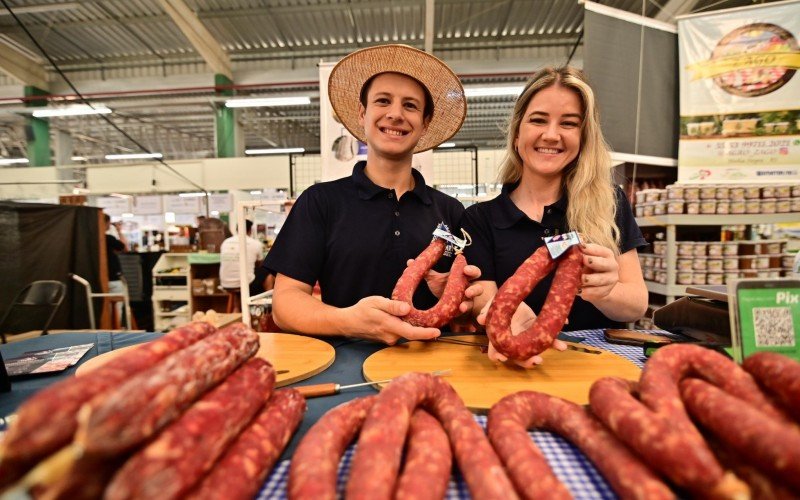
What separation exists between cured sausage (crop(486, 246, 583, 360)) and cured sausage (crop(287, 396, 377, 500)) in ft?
1.67

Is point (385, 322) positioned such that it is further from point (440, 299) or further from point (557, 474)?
point (557, 474)

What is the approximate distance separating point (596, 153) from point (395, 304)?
1305 mm

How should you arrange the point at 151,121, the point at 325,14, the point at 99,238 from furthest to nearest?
the point at 151,121 < the point at 325,14 < the point at 99,238

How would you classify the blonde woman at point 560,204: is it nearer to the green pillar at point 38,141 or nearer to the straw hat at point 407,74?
the straw hat at point 407,74

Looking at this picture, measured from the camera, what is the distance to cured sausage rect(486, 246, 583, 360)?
4.05 ft

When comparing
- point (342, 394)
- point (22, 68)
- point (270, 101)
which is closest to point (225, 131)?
point (270, 101)

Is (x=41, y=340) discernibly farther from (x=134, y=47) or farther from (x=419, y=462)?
(x=134, y=47)

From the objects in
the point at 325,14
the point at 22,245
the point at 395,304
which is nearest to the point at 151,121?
the point at 325,14

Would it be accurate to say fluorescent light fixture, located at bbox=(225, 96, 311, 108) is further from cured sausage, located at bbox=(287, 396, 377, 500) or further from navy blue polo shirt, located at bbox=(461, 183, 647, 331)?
cured sausage, located at bbox=(287, 396, 377, 500)

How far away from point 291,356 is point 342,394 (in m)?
0.39

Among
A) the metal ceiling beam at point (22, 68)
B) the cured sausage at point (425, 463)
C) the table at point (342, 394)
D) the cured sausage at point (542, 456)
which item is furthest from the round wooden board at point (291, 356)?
the metal ceiling beam at point (22, 68)

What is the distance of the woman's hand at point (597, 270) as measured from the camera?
133 cm

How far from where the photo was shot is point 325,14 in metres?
8.88

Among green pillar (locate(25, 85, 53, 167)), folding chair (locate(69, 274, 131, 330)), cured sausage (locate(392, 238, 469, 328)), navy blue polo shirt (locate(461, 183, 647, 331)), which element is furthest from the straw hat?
Answer: green pillar (locate(25, 85, 53, 167))
